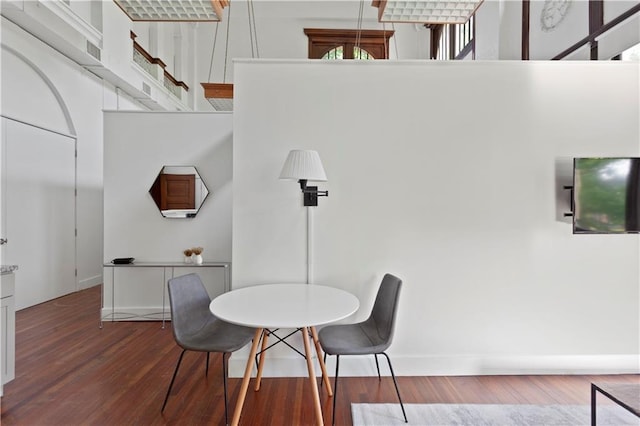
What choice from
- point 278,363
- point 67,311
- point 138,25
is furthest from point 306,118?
point 138,25

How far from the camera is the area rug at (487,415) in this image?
1.97 meters

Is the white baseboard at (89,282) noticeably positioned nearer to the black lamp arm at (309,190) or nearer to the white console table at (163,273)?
the white console table at (163,273)

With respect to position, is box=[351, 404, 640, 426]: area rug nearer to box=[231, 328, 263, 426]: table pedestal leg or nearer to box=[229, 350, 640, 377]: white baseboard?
box=[229, 350, 640, 377]: white baseboard

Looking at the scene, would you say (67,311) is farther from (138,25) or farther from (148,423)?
(138,25)

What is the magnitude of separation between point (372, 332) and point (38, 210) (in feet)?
15.1

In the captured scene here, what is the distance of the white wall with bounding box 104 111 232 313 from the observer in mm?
3834

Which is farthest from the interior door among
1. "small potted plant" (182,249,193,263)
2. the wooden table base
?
the wooden table base

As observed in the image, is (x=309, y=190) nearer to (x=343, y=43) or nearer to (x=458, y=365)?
(x=458, y=365)

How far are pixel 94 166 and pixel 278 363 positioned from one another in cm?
479

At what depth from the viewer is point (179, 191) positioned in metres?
3.88

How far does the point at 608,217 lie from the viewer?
93.0 inches

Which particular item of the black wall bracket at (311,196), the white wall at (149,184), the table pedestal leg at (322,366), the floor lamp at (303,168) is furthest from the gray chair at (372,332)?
the white wall at (149,184)

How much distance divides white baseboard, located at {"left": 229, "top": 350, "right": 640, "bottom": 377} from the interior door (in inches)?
136

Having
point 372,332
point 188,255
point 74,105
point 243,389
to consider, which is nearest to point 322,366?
point 372,332
